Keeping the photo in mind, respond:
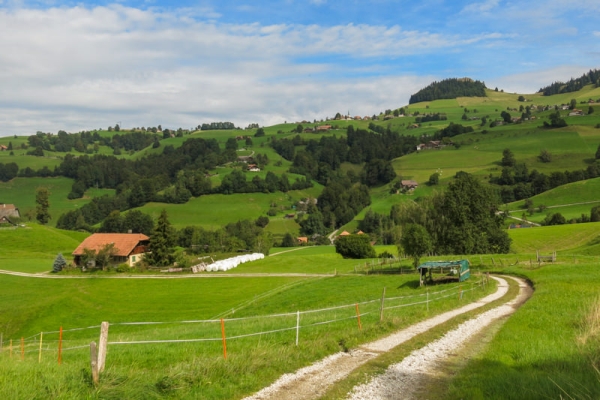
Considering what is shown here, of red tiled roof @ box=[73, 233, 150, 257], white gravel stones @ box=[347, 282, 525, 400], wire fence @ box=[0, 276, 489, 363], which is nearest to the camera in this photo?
white gravel stones @ box=[347, 282, 525, 400]

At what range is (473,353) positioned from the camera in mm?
15008

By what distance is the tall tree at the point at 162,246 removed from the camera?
92.3 m

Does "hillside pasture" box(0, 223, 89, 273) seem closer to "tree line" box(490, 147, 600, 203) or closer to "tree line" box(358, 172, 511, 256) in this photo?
"tree line" box(358, 172, 511, 256)

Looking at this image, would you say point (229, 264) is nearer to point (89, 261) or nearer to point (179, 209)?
point (89, 261)

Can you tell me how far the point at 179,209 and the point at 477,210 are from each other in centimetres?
13259

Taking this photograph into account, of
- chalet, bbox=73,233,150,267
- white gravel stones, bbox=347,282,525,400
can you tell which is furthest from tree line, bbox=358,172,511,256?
chalet, bbox=73,233,150,267

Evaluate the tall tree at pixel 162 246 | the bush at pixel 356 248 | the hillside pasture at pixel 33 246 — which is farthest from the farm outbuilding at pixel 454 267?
the hillside pasture at pixel 33 246

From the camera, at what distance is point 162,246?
92.1m

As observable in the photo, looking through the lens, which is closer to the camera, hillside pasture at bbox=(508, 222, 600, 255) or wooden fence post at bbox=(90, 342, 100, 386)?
wooden fence post at bbox=(90, 342, 100, 386)

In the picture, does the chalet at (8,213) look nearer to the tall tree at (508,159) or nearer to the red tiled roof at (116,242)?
the red tiled roof at (116,242)

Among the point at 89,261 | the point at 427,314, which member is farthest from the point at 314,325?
the point at 89,261

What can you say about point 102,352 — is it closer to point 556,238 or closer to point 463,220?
point 463,220

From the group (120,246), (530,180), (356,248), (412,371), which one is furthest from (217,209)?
(412,371)

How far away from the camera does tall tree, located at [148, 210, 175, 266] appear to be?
92294 mm
